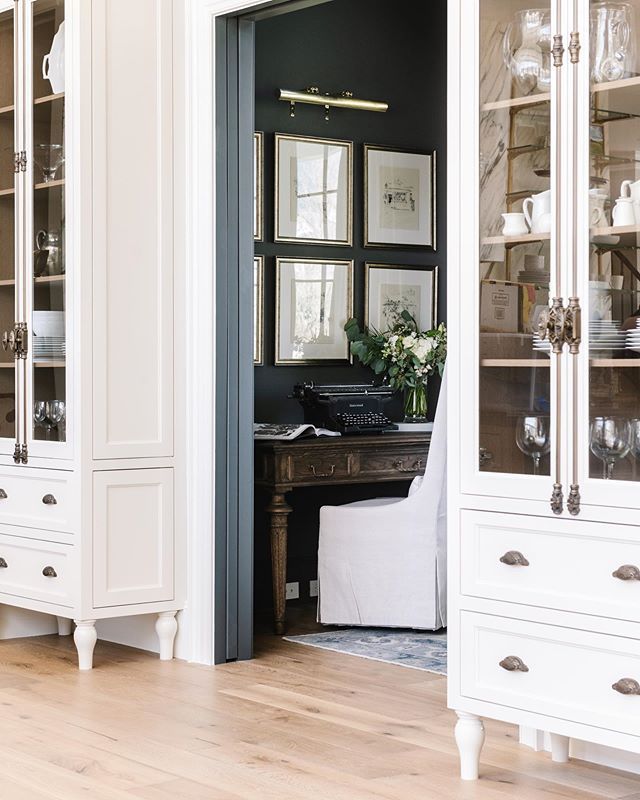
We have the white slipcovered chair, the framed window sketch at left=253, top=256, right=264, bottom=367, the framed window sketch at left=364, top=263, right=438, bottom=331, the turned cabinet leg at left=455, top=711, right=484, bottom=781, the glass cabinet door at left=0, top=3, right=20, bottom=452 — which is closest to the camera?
the turned cabinet leg at left=455, top=711, right=484, bottom=781

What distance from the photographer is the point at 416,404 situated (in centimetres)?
598

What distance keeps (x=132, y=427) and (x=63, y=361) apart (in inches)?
13.1

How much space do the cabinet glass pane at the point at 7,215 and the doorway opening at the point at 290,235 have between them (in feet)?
2.59

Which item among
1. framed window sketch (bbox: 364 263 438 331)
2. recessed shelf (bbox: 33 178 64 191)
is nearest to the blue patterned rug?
framed window sketch (bbox: 364 263 438 331)

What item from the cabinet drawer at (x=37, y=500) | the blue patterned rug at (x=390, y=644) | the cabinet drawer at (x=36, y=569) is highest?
the cabinet drawer at (x=37, y=500)

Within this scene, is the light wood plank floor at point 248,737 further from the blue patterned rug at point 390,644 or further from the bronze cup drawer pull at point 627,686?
the bronze cup drawer pull at point 627,686

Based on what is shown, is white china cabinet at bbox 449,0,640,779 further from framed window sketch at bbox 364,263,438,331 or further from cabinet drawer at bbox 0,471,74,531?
framed window sketch at bbox 364,263,438,331

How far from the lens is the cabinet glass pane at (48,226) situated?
4.48 m

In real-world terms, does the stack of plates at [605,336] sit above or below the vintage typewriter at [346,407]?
above

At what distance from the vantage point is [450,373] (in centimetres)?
325

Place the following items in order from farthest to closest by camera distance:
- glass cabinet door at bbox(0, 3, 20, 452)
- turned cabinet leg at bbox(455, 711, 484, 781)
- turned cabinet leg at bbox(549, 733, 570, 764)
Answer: glass cabinet door at bbox(0, 3, 20, 452) → turned cabinet leg at bbox(549, 733, 570, 764) → turned cabinet leg at bbox(455, 711, 484, 781)

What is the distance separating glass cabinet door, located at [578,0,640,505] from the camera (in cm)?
286

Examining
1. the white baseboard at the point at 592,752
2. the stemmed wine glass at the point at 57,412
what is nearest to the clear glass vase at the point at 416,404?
the stemmed wine glass at the point at 57,412

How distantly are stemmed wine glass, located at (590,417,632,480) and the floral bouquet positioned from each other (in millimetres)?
2970
